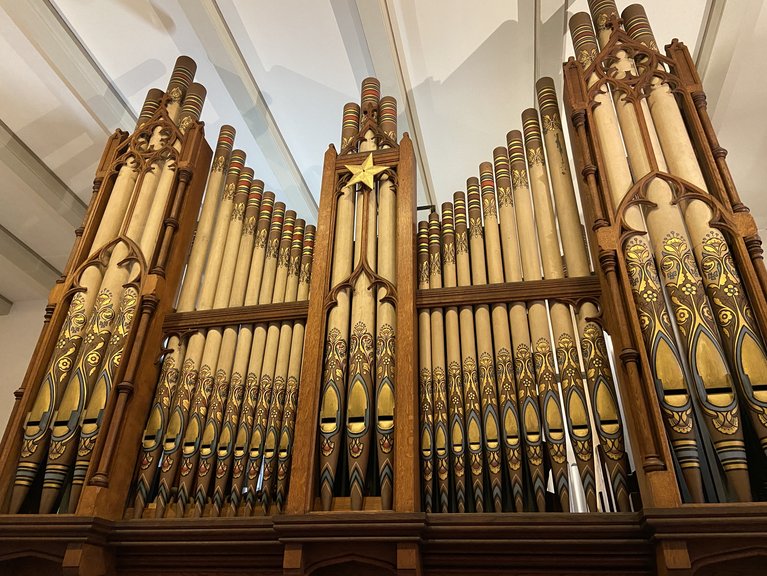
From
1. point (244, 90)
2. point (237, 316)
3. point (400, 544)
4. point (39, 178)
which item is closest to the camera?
point (400, 544)

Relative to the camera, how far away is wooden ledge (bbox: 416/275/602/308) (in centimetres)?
334

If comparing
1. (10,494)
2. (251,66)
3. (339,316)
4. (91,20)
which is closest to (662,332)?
(339,316)

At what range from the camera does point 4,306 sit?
23.3ft

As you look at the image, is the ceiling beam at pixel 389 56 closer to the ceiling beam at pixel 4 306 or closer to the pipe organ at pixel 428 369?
the pipe organ at pixel 428 369

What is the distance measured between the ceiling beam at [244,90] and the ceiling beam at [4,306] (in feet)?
11.4

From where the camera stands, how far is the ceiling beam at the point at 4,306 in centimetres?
706

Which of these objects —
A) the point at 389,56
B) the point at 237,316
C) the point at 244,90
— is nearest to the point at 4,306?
the point at 244,90

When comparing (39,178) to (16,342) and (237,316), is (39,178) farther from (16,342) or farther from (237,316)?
(237,316)

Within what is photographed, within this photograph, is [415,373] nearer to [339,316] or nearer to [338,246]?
[339,316]

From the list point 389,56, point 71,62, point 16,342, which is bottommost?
point 16,342

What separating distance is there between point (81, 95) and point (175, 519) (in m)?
3.70

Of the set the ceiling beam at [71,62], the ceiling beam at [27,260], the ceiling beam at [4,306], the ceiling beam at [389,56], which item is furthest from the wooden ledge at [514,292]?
the ceiling beam at [4,306]

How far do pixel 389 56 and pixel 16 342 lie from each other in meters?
5.09

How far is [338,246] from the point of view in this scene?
12.5ft
